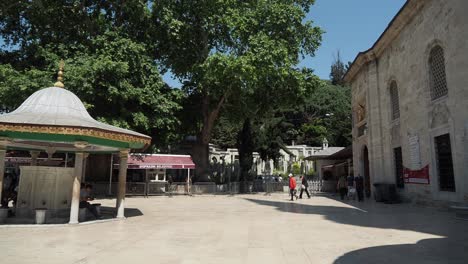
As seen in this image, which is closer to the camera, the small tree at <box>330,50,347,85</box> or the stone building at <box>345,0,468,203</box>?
the stone building at <box>345,0,468,203</box>

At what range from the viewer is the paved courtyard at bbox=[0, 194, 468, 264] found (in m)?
6.16

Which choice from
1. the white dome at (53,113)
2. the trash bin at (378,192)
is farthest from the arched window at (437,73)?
the white dome at (53,113)

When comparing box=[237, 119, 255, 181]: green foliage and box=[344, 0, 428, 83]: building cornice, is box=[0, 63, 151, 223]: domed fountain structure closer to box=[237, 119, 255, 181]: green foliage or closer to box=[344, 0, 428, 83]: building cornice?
box=[344, 0, 428, 83]: building cornice

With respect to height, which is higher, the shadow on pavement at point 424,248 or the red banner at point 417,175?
the red banner at point 417,175

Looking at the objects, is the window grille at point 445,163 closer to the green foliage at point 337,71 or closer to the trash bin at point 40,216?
the trash bin at point 40,216

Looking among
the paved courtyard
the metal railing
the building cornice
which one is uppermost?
the building cornice

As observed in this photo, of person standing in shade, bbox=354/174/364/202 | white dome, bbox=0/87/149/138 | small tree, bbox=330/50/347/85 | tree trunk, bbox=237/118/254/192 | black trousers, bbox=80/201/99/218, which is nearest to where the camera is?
white dome, bbox=0/87/149/138

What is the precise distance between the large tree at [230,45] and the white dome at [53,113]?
11.9m

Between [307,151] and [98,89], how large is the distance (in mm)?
37161

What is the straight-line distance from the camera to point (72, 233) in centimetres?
885

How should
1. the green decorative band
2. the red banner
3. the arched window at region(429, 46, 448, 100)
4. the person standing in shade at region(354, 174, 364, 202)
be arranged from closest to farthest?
1. the green decorative band
2. the arched window at region(429, 46, 448, 100)
3. the red banner
4. the person standing in shade at region(354, 174, 364, 202)

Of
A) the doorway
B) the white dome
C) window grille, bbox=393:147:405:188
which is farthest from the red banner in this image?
the white dome

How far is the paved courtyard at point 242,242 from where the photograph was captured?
242 inches

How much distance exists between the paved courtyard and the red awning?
14.8 metres
